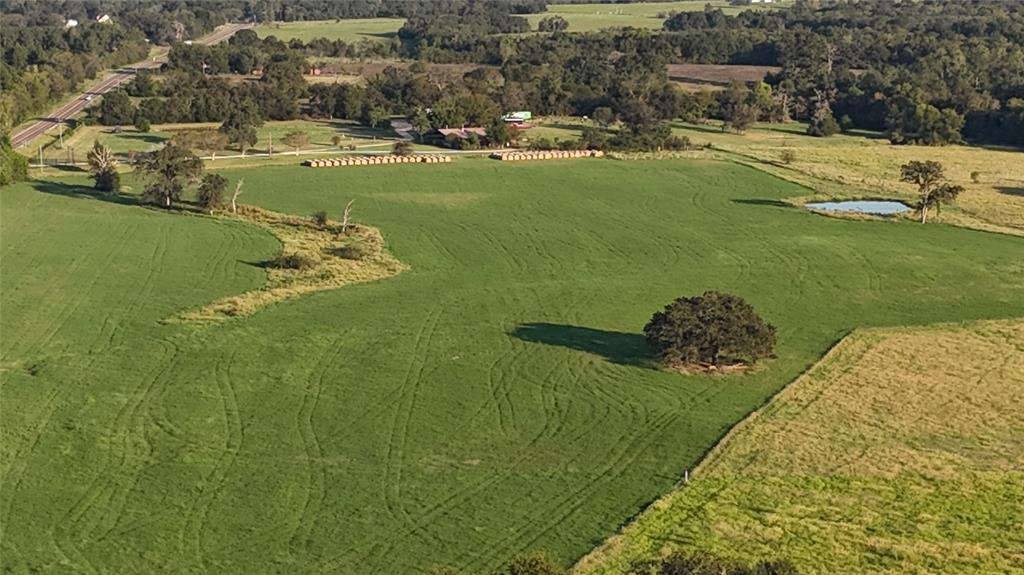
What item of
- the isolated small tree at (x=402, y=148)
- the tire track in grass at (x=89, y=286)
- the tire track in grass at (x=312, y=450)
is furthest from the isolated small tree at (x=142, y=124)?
the tire track in grass at (x=312, y=450)

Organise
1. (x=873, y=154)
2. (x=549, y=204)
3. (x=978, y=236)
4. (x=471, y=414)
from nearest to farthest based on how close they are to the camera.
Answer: (x=471, y=414)
(x=978, y=236)
(x=549, y=204)
(x=873, y=154)

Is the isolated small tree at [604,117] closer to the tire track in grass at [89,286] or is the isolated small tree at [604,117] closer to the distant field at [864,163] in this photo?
the distant field at [864,163]

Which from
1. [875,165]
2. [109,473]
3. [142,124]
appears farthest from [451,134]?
[109,473]

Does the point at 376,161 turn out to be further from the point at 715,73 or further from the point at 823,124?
the point at 715,73

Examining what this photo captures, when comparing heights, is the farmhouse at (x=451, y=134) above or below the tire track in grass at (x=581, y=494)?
below

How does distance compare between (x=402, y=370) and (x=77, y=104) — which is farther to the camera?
(x=77, y=104)

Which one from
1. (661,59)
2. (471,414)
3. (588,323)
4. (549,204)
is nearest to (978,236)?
(549,204)

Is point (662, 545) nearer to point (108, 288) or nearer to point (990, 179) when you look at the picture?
point (108, 288)
